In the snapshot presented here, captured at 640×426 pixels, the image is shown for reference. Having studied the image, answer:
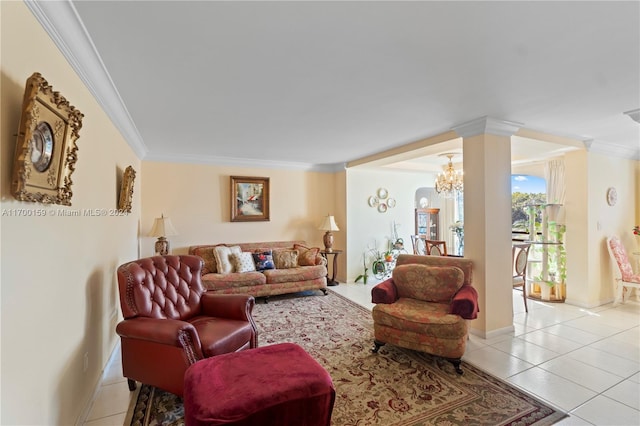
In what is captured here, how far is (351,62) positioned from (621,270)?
16.8 ft

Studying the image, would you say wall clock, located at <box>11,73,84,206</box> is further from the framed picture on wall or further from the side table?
the side table

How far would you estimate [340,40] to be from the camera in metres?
1.73

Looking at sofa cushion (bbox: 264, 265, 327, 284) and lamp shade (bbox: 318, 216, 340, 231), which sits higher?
lamp shade (bbox: 318, 216, 340, 231)

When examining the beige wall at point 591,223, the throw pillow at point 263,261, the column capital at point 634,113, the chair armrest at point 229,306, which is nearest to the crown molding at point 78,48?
the chair armrest at point 229,306

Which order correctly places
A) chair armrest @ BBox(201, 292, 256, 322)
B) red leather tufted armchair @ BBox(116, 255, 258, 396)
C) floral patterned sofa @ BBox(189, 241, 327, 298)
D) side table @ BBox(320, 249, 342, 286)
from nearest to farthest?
red leather tufted armchair @ BBox(116, 255, 258, 396), chair armrest @ BBox(201, 292, 256, 322), floral patterned sofa @ BBox(189, 241, 327, 298), side table @ BBox(320, 249, 342, 286)

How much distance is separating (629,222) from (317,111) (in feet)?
17.7

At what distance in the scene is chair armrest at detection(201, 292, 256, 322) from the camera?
2654 millimetres

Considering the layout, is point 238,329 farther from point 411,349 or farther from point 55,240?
point 411,349

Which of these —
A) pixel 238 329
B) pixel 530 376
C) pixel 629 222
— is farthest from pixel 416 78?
pixel 629 222

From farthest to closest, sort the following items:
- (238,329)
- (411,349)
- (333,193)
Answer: (333,193) → (411,349) → (238,329)

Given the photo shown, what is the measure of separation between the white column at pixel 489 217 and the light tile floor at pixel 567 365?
0.32 metres

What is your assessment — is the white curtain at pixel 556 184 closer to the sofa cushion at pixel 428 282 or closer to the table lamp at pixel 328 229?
the sofa cushion at pixel 428 282

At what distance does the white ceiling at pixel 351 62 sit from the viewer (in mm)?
1503

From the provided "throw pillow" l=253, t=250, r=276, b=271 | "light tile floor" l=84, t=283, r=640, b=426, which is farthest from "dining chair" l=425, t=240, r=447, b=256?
"throw pillow" l=253, t=250, r=276, b=271
